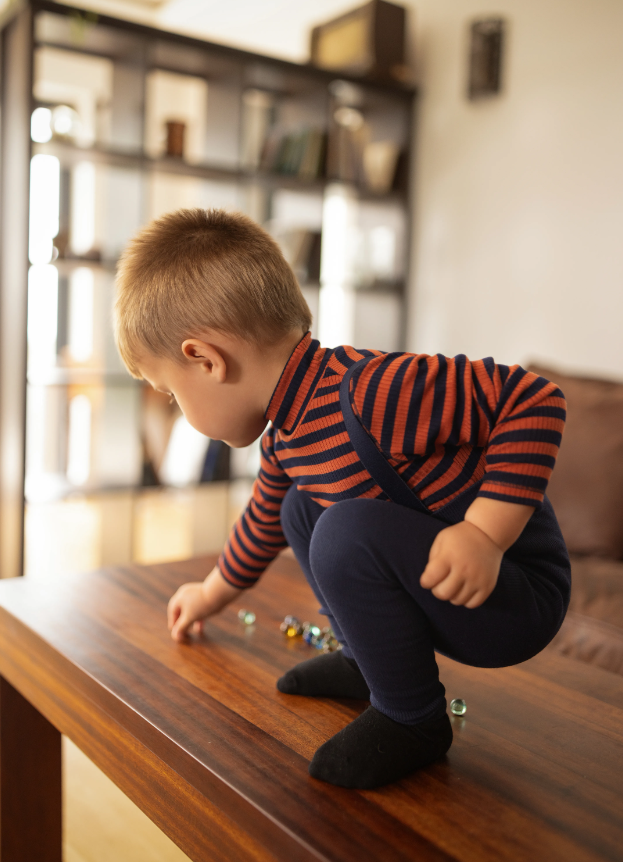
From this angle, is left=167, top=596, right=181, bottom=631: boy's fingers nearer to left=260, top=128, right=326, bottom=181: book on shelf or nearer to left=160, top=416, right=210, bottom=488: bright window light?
left=160, top=416, right=210, bottom=488: bright window light

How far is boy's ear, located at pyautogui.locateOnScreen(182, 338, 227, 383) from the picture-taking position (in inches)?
31.5

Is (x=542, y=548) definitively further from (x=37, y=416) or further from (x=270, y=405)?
(x=37, y=416)

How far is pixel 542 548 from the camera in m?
0.78

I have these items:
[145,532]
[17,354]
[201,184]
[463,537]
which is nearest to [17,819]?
[463,537]

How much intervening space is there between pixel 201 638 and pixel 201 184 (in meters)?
2.25

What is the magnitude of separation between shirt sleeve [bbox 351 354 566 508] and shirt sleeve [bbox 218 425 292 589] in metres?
0.26

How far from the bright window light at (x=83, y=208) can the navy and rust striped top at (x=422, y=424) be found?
2.02 metres

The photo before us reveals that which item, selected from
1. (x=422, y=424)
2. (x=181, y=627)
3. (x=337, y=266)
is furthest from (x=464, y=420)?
(x=337, y=266)

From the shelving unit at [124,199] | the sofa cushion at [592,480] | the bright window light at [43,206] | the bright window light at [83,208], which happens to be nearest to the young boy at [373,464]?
the sofa cushion at [592,480]

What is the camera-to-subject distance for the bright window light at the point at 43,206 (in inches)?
93.9

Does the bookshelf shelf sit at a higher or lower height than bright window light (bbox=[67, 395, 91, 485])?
higher

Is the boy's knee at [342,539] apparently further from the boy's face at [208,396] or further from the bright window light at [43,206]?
the bright window light at [43,206]

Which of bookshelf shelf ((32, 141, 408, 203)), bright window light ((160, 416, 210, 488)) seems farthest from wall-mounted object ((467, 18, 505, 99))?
bright window light ((160, 416, 210, 488))

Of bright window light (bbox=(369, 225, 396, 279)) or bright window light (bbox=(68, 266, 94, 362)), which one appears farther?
bright window light (bbox=(369, 225, 396, 279))
